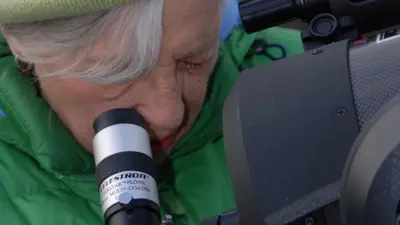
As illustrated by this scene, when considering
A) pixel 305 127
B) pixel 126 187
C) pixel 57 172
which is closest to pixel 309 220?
pixel 305 127

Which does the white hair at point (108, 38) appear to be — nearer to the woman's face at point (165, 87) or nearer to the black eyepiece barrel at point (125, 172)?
the woman's face at point (165, 87)

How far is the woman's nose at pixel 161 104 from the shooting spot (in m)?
1.24

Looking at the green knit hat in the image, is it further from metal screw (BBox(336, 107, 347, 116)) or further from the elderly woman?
metal screw (BBox(336, 107, 347, 116))

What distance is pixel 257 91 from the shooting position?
0.82 meters

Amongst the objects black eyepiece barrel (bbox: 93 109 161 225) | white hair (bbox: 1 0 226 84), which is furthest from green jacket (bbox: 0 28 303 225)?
black eyepiece barrel (bbox: 93 109 161 225)

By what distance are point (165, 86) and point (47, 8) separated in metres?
0.23

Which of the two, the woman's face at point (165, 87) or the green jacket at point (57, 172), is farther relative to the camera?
the green jacket at point (57, 172)

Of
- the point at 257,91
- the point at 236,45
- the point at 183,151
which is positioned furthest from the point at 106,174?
the point at 236,45

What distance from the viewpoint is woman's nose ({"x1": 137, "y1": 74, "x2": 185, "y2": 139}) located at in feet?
4.08

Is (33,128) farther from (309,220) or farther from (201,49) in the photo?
(309,220)

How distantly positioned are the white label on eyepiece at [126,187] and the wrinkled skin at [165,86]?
11.4 inches

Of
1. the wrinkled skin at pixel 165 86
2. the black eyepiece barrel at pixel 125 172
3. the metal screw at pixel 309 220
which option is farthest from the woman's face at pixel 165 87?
the metal screw at pixel 309 220

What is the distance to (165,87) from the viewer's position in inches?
49.3

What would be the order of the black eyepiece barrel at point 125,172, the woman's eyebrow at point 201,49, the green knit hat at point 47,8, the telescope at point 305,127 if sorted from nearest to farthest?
1. the telescope at point 305,127
2. the black eyepiece barrel at point 125,172
3. the green knit hat at point 47,8
4. the woman's eyebrow at point 201,49
